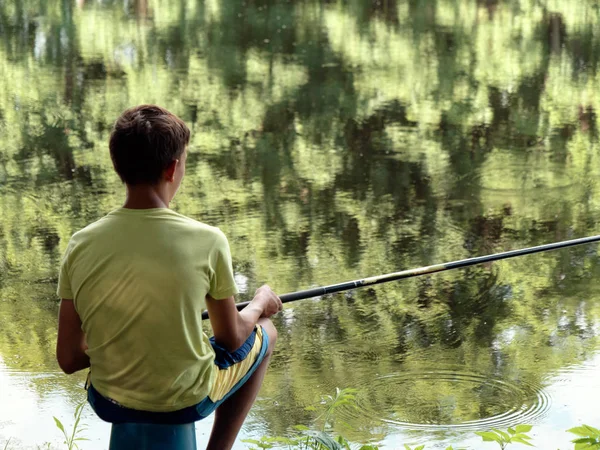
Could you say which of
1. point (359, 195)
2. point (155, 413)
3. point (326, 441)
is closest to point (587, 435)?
point (326, 441)

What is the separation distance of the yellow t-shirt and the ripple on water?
132cm

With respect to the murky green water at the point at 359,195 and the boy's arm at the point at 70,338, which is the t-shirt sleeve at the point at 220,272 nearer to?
the boy's arm at the point at 70,338

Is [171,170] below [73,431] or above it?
above

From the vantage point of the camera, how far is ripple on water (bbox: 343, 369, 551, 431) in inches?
122

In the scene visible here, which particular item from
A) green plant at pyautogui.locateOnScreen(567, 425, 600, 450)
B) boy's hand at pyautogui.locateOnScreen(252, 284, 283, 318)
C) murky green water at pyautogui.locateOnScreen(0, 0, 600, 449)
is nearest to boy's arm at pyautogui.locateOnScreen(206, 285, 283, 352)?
boy's hand at pyautogui.locateOnScreen(252, 284, 283, 318)

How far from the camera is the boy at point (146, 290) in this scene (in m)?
1.86

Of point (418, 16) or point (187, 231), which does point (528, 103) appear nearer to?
point (418, 16)

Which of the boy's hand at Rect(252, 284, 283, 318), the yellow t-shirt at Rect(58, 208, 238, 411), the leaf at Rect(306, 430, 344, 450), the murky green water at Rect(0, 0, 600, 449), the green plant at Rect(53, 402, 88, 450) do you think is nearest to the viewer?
the yellow t-shirt at Rect(58, 208, 238, 411)

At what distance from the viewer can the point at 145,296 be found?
1.85 meters

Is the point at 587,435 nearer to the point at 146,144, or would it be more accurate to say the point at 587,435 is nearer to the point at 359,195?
the point at 146,144

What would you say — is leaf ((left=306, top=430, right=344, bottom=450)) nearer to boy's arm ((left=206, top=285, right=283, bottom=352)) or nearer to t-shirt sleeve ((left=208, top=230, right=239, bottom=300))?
boy's arm ((left=206, top=285, right=283, bottom=352))

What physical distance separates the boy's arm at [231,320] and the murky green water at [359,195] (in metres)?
0.97

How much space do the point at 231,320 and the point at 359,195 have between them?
367 cm

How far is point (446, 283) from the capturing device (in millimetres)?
4316
